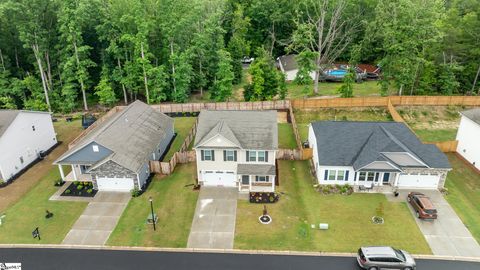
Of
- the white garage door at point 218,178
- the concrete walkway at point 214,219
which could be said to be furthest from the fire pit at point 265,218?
the white garage door at point 218,178

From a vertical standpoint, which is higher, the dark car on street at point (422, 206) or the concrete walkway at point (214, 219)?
the dark car on street at point (422, 206)

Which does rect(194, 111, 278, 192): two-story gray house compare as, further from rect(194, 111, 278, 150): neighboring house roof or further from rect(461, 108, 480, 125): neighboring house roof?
rect(461, 108, 480, 125): neighboring house roof

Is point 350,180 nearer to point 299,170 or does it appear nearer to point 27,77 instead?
point 299,170

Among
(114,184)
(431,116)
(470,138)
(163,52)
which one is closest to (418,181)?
(470,138)

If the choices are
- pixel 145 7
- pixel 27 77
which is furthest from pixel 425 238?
pixel 27 77

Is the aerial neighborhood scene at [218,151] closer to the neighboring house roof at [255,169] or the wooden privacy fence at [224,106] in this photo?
the neighboring house roof at [255,169]
